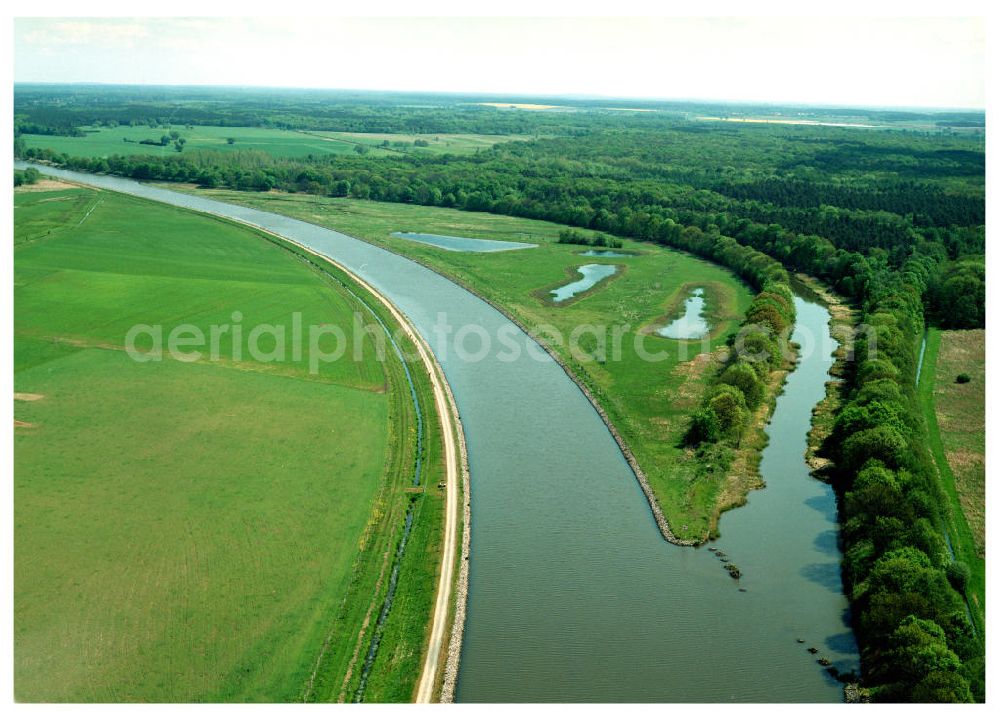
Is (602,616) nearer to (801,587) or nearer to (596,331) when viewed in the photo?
(801,587)

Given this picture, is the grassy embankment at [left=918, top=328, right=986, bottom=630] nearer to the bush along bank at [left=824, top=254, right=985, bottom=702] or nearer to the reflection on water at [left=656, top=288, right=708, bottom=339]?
the bush along bank at [left=824, top=254, right=985, bottom=702]

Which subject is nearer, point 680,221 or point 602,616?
point 602,616

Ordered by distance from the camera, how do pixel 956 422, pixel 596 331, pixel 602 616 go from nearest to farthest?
pixel 602 616
pixel 956 422
pixel 596 331

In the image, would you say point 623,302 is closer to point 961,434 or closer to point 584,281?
point 584,281

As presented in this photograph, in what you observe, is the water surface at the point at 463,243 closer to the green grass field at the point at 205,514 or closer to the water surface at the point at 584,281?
the water surface at the point at 584,281

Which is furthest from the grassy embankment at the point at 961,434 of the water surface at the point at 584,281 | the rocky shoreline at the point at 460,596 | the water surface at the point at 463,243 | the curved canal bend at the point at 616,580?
the water surface at the point at 463,243

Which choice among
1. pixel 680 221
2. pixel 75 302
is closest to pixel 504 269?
pixel 680 221
